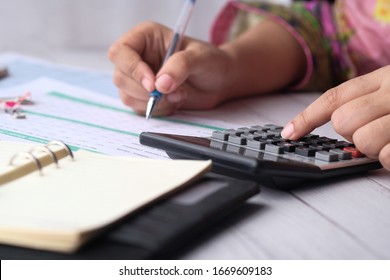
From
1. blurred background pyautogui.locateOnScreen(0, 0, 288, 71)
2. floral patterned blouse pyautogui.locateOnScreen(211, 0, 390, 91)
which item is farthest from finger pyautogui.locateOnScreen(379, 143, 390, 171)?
blurred background pyautogui.locateOnScreen(0, 0, 288, 71)

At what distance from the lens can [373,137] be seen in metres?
0.50

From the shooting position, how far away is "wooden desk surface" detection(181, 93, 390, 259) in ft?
1.20

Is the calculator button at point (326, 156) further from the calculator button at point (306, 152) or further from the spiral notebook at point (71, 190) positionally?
the spiral notebook at point (71, 190)

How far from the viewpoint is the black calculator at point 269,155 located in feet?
1.46

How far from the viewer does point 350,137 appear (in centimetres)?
54

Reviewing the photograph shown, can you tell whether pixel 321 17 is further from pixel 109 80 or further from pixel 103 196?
pixel 103 196

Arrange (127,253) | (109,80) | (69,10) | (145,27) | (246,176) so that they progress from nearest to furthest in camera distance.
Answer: (127,253)
(246,176)
(145,27)
(109,80)
(69,10)

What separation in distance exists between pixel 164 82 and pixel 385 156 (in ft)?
0.96

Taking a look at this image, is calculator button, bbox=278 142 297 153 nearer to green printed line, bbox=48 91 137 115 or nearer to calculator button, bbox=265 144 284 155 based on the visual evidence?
calculator button, bbox=265 144 284 155

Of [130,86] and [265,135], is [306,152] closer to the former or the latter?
[265,135]

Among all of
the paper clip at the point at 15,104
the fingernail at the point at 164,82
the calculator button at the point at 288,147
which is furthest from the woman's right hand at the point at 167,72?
the calculator button at the point at 288,147

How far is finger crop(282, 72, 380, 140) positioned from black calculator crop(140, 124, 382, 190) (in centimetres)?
1
